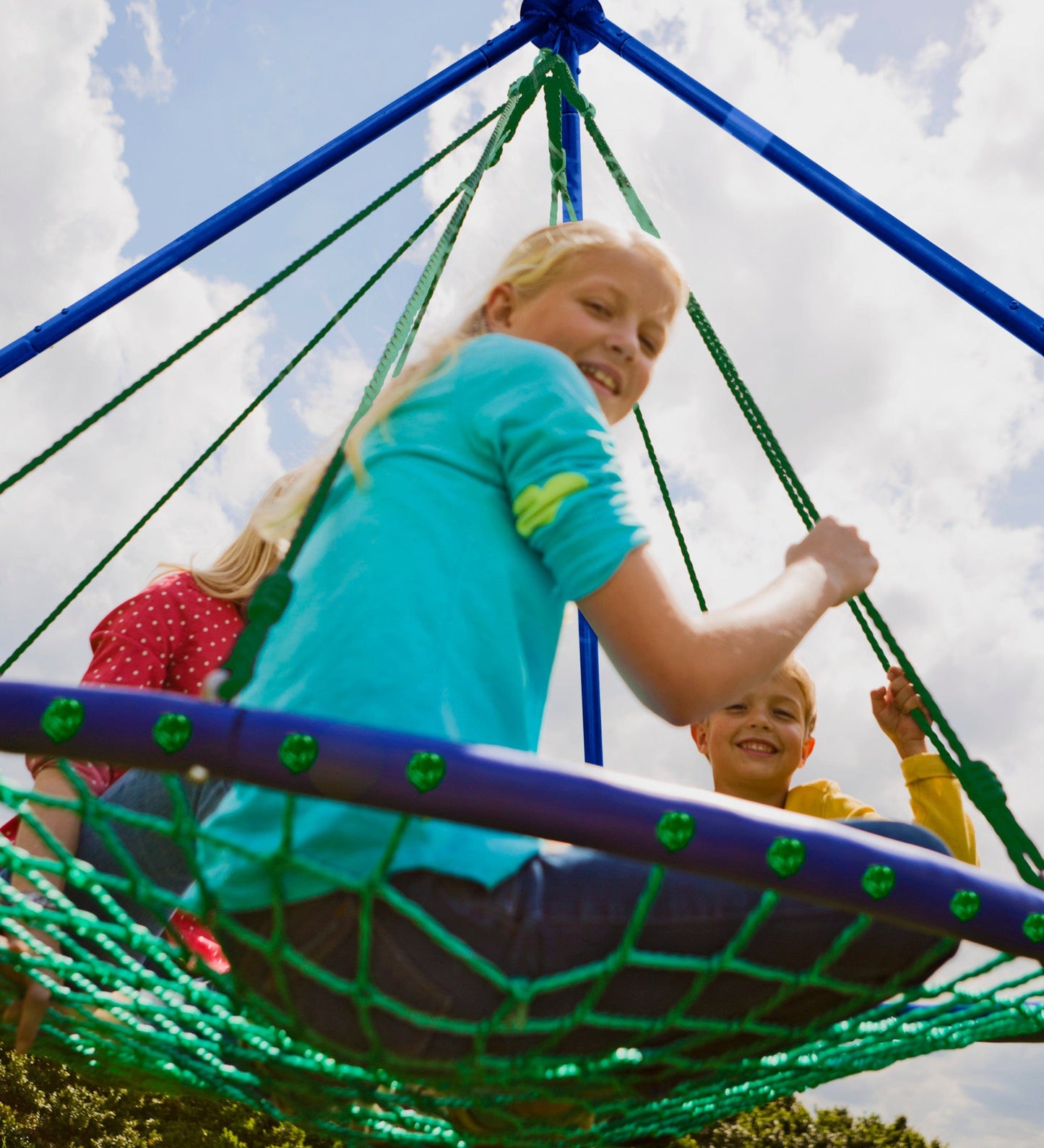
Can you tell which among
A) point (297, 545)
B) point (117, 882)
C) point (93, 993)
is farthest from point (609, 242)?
point (93, 993)

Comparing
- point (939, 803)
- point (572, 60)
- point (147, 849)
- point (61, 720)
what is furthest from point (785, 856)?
point (572, 60)

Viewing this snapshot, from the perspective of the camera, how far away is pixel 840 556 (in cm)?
128

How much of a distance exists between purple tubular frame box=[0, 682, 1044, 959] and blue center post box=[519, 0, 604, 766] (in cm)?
210

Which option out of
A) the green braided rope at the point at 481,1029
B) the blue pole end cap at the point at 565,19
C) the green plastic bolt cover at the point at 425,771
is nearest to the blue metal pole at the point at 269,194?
Answer: the blue pole end cap at the point at 565,19

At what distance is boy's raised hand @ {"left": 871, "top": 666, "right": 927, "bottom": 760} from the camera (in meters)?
2.12

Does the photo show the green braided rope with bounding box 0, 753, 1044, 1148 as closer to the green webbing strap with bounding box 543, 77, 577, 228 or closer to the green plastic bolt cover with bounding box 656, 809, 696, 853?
the green plastic bolt cover with bounding box 656, 809, 696, 853

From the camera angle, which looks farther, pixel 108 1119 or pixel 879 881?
pixel 108 1119

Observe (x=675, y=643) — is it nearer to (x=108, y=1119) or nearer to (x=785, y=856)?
(x=785, y=856)

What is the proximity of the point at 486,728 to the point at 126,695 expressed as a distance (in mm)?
328

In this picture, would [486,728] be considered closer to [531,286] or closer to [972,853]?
[531,286]

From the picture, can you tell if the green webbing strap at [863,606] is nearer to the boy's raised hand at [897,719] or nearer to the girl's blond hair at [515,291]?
the boy's raised hand at [897,719]

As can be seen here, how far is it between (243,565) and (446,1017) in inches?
60.6

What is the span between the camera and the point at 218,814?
39.9 inches

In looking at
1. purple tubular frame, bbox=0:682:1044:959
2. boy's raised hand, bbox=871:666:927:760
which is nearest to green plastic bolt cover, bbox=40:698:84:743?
purple tubular frame, bbox=0:682:1044:959
